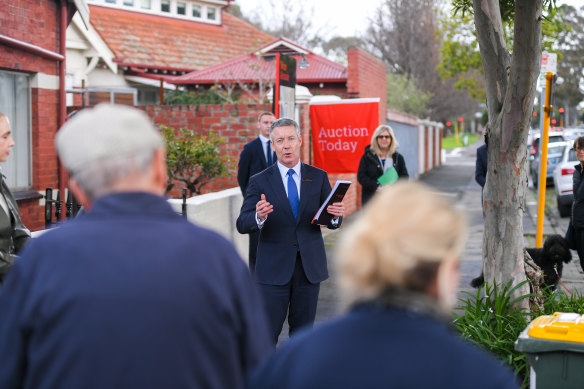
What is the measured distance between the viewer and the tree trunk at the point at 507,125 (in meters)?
5.65

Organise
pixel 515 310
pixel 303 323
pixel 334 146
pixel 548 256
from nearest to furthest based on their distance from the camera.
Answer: pixel 303 323, pixel 515 310, pixel 548 256, pixel 334 146

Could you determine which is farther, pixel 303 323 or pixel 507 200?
pixel 507 200

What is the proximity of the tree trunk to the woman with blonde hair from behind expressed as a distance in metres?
4.15

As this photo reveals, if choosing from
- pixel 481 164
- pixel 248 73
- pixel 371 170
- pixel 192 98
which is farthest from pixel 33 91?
pixel 248 73

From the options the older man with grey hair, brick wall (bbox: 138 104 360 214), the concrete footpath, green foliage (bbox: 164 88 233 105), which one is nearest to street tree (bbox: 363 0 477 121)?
the concrete footpath

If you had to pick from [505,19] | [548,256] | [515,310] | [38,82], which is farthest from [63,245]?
[38,82]

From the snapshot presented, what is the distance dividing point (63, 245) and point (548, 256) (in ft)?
20.4

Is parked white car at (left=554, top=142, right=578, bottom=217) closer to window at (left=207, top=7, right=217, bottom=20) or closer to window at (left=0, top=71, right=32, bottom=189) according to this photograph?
window at (left=0, top=71, right=32, bottom=189)

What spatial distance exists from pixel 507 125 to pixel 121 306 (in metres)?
4.44

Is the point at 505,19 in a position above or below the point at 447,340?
above

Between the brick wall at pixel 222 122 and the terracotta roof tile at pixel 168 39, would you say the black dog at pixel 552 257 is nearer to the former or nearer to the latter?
the brick wall at pixel 222 122

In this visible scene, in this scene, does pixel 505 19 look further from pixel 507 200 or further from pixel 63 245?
pixel 63 245

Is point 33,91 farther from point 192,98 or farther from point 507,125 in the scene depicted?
point 192,98

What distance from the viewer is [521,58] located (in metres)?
5.65
